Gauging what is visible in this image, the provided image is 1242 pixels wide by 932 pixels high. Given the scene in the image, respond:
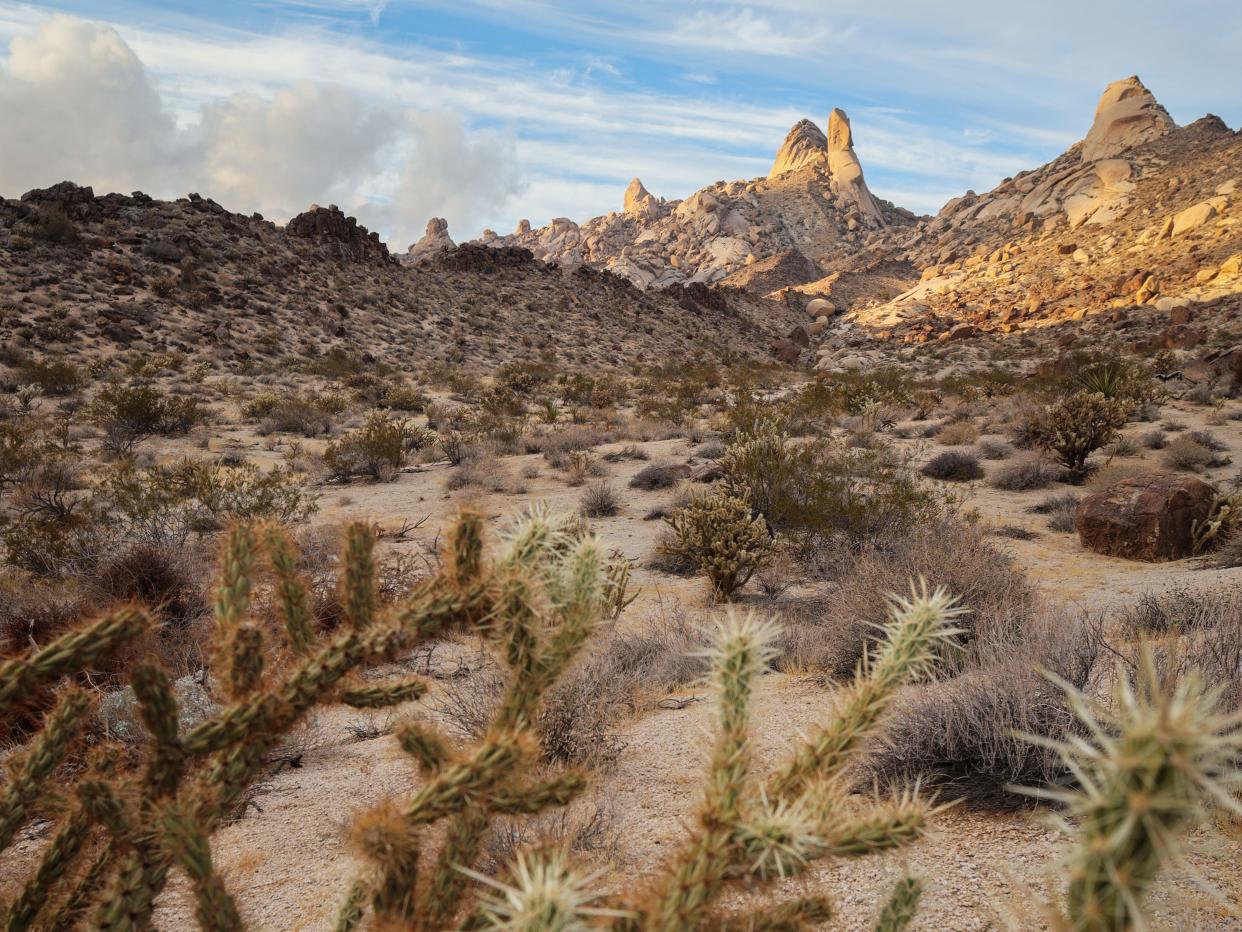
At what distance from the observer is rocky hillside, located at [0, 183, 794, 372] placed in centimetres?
2155

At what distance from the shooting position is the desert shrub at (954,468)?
35.1ft

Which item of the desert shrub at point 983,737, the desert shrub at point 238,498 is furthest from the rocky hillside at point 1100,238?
the desert shrub at point 238,498

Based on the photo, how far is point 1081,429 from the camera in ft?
33.0

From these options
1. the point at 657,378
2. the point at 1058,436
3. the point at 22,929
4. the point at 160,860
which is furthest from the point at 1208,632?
the point at 657,378

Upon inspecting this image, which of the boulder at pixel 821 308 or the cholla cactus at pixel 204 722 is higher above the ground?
the boulder at pixel 821 308

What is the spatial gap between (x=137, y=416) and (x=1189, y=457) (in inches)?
675

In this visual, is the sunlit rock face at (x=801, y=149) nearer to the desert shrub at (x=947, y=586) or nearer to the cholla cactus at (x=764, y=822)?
the desert shrub at (x=947, y=586)

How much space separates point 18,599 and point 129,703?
2.21m

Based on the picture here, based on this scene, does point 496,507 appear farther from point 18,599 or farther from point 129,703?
point 129,703

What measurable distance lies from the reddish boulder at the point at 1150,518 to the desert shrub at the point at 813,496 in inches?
58.2

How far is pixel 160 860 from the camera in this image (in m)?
1.49

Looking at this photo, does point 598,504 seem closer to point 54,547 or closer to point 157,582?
Result: point 157,582

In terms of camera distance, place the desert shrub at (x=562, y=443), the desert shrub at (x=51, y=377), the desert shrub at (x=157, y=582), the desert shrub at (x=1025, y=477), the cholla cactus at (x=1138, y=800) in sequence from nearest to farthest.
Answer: the cholla cactus at (x=1138, y=800)
the desert shrub at (x=157, y=582)
the desert shrub at (x=1025, y=477)
the desert shrub at (x=562, y=443)
the desert shrub at (x=51, y=377)

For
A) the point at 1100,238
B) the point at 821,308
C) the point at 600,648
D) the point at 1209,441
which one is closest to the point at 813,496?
the point at 600,648
